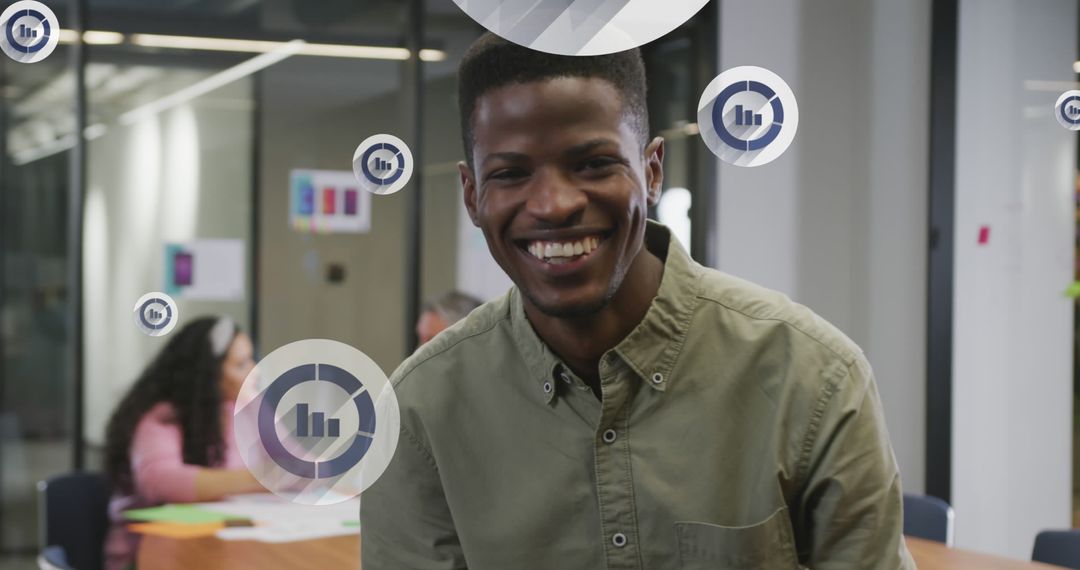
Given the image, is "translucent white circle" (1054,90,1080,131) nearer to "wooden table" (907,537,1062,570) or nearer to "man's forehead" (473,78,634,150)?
"man's forehead" (473,78,634,150)

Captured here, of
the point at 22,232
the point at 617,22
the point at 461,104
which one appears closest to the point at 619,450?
the point at 461,104

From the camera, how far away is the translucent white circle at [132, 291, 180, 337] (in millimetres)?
827

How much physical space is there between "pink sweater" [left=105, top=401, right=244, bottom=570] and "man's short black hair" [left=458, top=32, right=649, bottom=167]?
144 centimetres

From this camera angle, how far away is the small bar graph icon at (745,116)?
0.79 meters

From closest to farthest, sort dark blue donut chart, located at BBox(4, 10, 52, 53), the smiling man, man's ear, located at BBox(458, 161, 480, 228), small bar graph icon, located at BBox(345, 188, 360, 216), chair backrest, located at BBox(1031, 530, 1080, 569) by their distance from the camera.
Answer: dark blue donut chart, located at BBox(4, 10, 52, 53)
man's ear, located at BBox(458, 161, 480, 228)
the smiling man
small bar graph icon, located at BBox(345, 188, 360, 216)
chair backrest, located at BBox(1031, 530, 1080, 569)

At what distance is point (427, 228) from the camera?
4426mm

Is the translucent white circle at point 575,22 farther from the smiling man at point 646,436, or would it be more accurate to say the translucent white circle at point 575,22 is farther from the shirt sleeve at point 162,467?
the shirt sleeve at point 162,467

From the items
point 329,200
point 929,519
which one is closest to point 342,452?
point 329,200

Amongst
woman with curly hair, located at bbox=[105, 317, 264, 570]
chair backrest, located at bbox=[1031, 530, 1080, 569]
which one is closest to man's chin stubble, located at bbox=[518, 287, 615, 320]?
woman with curly hair, located at bbox=[105, 317, 264, 570]

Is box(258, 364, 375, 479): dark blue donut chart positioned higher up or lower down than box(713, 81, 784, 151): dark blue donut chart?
lower down

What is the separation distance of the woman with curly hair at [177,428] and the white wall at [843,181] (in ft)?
2.93

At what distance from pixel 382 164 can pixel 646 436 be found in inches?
13.9

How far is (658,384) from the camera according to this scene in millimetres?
1038

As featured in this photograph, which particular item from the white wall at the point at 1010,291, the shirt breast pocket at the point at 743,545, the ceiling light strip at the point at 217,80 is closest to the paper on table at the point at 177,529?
the ceiling light strip at the point at 217,80
